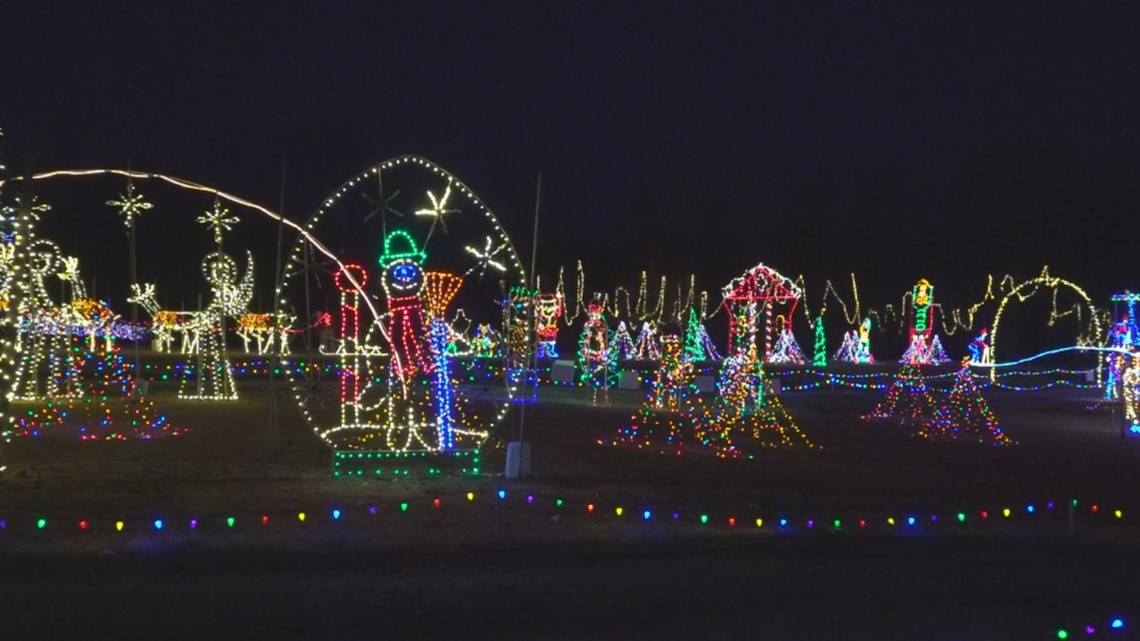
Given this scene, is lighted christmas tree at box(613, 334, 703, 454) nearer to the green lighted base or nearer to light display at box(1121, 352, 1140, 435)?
the green lighted base

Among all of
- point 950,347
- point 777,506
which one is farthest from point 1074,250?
point 777,506

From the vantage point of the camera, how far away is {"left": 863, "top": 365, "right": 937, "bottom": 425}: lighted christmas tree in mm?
23922

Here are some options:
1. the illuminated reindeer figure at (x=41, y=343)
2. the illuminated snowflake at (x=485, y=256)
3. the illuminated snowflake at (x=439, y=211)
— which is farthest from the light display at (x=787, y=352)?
the illuminated snowflake at (x=439, y=211)

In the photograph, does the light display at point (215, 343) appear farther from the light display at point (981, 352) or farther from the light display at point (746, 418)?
the light display at point (981, 352)

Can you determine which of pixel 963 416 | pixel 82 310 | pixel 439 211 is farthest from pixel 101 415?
pixel 963 416

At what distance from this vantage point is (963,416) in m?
21.6

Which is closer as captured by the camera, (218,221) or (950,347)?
(218,221)

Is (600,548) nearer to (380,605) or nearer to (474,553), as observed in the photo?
(474,553)

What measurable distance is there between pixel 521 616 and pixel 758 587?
1.92 m

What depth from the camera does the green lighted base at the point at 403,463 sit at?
1384 cm

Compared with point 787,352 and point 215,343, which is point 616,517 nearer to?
point 215,343

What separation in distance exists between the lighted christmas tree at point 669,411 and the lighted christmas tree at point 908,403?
3941mm

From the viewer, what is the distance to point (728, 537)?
10.0 metres

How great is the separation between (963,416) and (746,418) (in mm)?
4247
